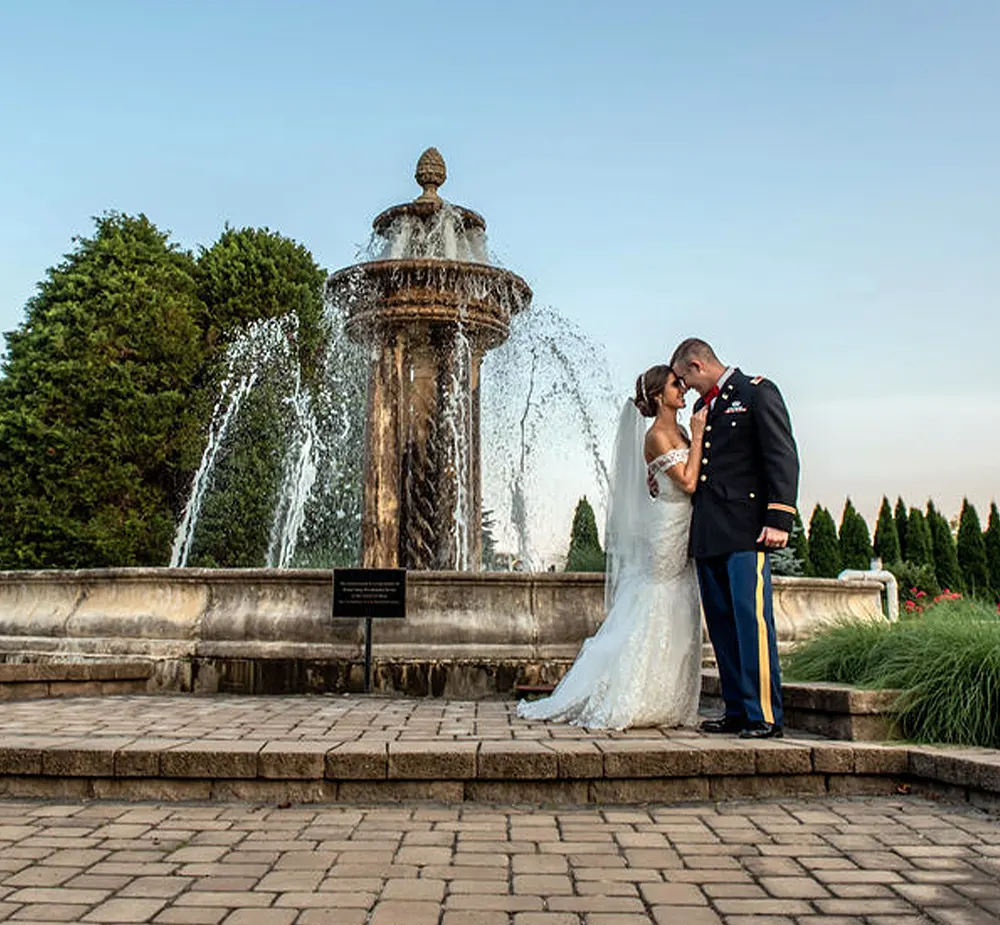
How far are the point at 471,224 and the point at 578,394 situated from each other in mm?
2663

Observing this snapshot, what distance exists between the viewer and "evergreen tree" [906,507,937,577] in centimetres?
4250

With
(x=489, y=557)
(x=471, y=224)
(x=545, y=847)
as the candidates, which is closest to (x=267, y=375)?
(x=489, y=557)

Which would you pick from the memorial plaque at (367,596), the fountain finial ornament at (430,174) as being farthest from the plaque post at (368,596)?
the fountain finial ornament at (430,174)

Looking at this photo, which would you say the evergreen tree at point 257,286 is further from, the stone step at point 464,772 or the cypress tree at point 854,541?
the stone step at point 464,772

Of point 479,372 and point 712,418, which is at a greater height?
point 479,372

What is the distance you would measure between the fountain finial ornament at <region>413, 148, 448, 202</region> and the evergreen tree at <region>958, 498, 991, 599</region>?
35899 millimetres

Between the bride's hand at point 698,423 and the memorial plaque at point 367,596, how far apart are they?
9.46 feet

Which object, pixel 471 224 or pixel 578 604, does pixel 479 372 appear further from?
pixel 578 604

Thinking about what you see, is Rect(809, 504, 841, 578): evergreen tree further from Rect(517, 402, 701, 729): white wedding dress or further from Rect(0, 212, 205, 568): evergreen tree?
Rect(517, 402, 701, 729): white wedding dress

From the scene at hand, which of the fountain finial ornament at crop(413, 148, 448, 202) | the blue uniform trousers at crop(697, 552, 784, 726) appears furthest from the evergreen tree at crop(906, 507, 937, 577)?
the blue uniform trousers at crop(697, 552, 784, 726)

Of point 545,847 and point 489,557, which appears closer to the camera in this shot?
point 545,847

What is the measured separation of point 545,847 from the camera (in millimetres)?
3889

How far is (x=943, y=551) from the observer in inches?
1694

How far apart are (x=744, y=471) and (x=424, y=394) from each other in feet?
23.4
